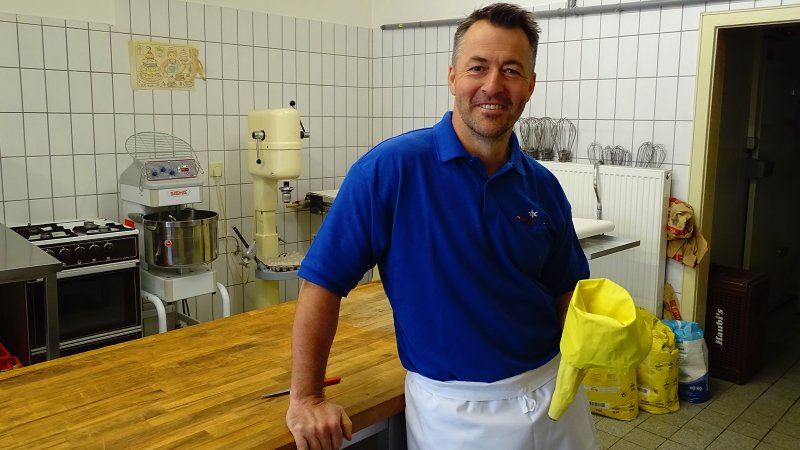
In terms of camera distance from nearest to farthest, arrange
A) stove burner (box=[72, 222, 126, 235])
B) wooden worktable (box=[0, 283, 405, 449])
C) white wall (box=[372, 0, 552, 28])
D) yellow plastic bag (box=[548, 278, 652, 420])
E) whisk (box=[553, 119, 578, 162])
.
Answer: yellow plastic bag (box=[548, 278, 652, 420]), wooden worktable (box=[0, 283, 405, 449]), stove burner (box=[72, 222, 126, 235]), whisk (box=[553, 119, 578, 162]), white wall (box=[372, 0, 552, 28])

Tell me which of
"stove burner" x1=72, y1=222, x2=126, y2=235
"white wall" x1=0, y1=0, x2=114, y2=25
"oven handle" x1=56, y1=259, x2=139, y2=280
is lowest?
"oven handle" x1=56, y1=259, x2=139, y2=280

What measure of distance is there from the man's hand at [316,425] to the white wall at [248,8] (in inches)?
109

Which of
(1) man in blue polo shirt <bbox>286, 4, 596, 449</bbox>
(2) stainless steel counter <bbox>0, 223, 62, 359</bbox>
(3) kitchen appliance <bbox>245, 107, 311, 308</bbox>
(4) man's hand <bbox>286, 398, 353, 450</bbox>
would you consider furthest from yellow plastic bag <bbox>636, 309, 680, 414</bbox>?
(2) stainless steel counter <bbox>0, 223, 62, 359</bbox>

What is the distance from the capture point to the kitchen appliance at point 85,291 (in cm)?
270

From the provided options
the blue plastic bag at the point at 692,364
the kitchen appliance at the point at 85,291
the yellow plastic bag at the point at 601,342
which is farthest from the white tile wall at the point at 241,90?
the yellow plastic bag at the point at 601,342

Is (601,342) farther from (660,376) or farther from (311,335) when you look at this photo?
(660,376)

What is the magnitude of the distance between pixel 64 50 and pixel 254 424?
8.90 feet

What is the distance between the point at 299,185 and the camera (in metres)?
4.33

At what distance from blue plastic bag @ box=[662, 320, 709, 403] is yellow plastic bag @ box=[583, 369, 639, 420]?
311 millimetres

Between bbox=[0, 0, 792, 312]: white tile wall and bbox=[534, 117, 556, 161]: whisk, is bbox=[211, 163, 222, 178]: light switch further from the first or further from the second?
bbox=[534, 117, 556, 161]: whisk

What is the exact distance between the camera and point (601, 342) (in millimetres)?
1000

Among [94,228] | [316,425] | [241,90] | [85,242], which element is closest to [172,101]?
[241,90]

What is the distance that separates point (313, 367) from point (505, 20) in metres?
0.70

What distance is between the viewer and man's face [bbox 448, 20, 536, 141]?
1204mm
